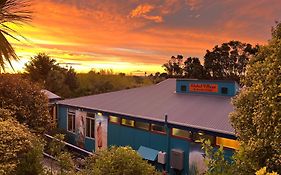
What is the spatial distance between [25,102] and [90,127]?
278 inches

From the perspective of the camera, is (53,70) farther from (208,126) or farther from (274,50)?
(274,50)

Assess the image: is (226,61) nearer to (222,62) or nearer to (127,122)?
(222,62)

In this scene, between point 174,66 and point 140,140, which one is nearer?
point 140,140

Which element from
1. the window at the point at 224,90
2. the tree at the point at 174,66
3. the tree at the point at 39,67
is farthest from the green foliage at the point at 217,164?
the tree at the point at 174,66

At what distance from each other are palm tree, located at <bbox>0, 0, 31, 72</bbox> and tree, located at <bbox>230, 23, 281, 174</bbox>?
5.80 metres

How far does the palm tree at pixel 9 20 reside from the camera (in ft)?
26.0

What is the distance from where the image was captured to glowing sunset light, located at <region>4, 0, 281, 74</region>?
1530 centimetres

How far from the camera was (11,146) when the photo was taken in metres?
8.14

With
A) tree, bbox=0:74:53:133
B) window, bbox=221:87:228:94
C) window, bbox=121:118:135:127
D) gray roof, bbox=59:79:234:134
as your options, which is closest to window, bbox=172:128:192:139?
gray roof, bbox=59:79:234:134

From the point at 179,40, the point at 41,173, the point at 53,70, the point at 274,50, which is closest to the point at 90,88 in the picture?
the point at 53,70

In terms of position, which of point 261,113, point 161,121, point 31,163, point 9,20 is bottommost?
point 31,163

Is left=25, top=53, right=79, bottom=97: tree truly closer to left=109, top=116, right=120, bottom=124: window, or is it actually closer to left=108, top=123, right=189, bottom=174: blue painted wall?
left=109, top=116, right=120, bottom=124: window

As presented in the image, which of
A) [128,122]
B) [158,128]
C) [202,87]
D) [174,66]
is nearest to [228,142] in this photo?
[158,128]

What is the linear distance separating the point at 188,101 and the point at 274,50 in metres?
13.3
